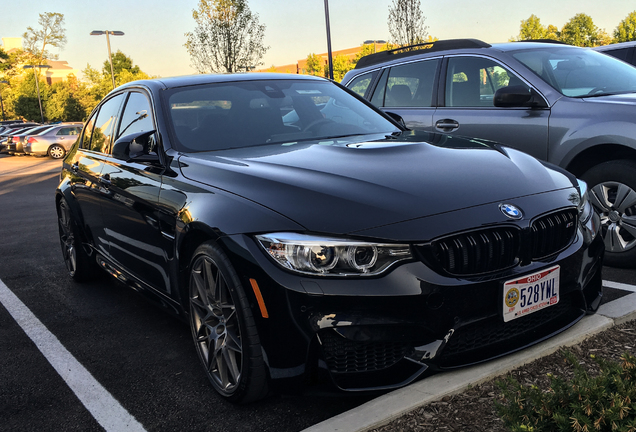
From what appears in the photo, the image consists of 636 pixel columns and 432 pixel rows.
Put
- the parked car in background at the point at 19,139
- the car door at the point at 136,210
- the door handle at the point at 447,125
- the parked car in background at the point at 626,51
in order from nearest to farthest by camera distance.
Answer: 1. the car door at the point at 136,210
2. the door handle at the point at 447,125
3. the parked car in background at the point at 626,51
4. the parked car in background at the point at 19,139

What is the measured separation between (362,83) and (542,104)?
2.53 meters

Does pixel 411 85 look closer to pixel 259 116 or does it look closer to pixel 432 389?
pixel 259 116

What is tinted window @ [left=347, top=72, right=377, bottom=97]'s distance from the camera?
23.3 ft

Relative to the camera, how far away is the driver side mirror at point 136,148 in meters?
3.78

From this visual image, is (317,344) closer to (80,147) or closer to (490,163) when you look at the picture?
(490,163)

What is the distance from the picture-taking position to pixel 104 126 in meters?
5.00

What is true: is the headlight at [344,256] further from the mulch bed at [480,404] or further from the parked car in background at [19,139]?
the parked car in background at [19,139]

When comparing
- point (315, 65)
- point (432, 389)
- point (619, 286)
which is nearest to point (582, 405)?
point (432, 389)

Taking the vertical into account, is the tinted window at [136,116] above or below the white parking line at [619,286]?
above

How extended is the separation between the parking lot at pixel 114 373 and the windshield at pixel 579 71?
3.64 metres

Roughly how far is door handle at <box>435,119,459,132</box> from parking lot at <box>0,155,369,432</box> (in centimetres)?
287

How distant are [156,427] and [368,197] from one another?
4.67 feet

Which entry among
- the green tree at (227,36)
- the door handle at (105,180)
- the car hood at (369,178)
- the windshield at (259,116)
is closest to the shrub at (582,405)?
the car hood at (369,178)

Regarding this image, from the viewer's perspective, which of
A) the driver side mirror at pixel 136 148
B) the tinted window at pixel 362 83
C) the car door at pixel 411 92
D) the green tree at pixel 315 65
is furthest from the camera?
the green tree at pixel 315 65
